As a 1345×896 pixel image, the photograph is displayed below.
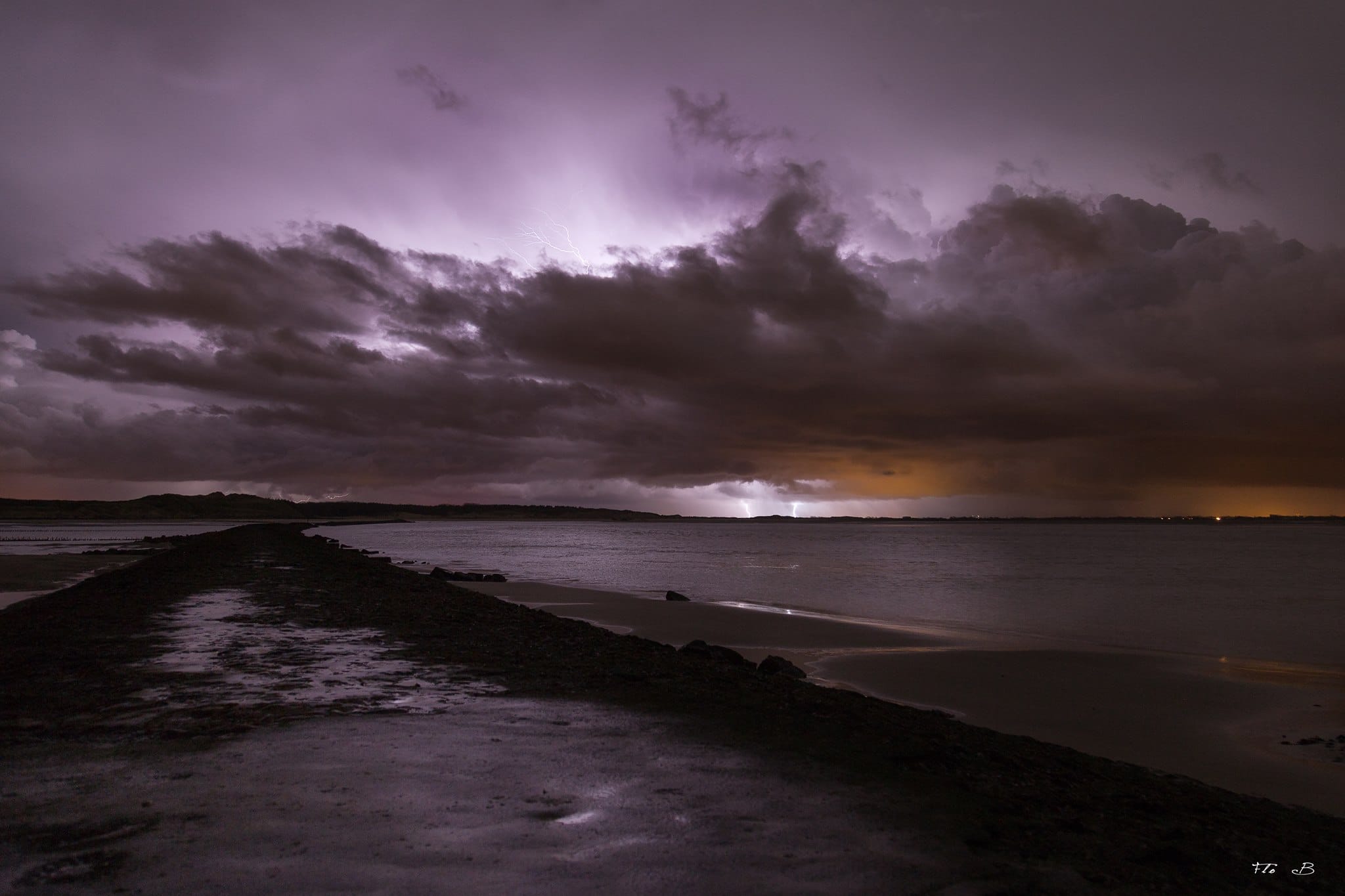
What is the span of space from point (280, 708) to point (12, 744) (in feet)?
8.32

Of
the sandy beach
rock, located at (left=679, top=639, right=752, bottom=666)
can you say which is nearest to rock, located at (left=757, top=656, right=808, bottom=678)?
rock, located at (left=679, top=639, right=752, bottom=666)

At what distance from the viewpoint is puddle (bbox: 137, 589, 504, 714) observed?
9.95 m

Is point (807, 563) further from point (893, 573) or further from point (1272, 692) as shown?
point (1272, 692)

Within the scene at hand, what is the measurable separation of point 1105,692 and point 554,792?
505 inches

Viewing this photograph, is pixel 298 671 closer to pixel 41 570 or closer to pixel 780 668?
pixel 780 668

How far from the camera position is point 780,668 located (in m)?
14.5

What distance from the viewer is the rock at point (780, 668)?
563 inches

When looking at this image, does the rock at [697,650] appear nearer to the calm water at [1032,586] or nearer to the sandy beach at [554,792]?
the sandy beach at [554,792]

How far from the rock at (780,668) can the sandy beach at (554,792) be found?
1.15 meters

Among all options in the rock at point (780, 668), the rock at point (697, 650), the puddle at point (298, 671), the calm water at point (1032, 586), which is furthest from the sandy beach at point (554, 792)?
the calm water at point (1032, 586)

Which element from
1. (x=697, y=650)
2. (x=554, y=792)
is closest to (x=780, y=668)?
(x=697, y=650)

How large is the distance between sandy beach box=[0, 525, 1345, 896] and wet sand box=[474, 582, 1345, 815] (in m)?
2.13

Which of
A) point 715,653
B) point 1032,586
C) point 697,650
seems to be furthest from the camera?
point 1032,586

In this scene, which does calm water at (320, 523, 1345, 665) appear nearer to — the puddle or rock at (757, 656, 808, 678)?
rock at (757, 656, 808, 678)
